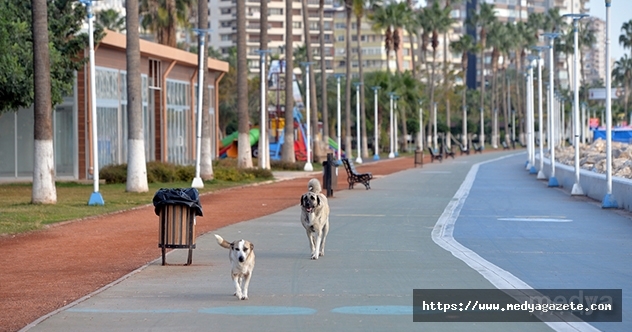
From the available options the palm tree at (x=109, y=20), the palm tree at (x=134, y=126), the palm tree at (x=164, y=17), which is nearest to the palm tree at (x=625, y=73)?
the palm tree at (x=109, y=20)

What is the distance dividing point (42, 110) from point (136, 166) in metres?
6.86

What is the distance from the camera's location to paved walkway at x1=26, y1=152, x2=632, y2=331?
10234 millimetres

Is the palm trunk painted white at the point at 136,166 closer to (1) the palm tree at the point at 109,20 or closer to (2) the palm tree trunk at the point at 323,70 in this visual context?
(2) the palm tree trunk at the point at 323,70

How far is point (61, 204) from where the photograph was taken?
2797 cm

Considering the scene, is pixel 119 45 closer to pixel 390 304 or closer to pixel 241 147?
pixel 241 147

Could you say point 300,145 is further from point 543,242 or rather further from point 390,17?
point 543,242

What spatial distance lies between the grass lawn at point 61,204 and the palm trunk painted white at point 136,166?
328mm

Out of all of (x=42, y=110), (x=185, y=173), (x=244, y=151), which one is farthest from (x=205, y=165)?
(x=42, y=110)

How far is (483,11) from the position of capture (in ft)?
436

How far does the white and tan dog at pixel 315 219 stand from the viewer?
1511 centimetres

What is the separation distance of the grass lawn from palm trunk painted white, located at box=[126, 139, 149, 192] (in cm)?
33

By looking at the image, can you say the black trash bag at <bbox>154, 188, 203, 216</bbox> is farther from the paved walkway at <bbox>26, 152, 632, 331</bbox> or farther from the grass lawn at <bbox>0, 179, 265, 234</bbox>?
the grass lawn at <bbox>0, 179, 265, 234</bbox>

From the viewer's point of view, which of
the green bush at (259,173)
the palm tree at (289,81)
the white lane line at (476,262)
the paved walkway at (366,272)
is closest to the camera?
the white lane line at (476,262)

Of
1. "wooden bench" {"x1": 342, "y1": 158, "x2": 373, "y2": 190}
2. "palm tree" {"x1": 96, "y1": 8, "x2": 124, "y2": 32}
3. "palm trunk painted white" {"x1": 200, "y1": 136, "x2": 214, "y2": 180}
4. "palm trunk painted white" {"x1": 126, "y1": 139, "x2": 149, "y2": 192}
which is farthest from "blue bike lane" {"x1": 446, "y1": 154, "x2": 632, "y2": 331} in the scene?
"palm tree" {"x1": 96, "y1": 8, "x2": 124, "y2": 32}
